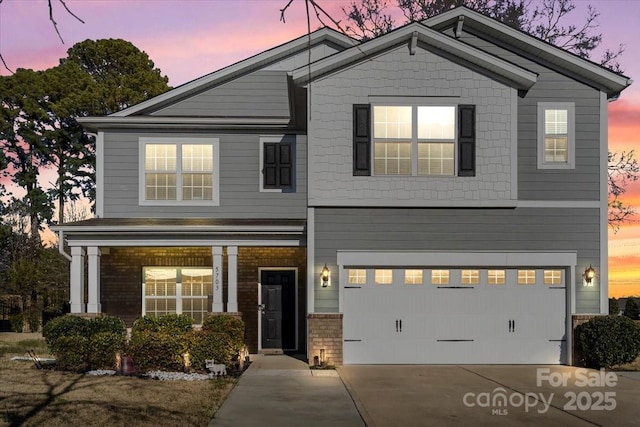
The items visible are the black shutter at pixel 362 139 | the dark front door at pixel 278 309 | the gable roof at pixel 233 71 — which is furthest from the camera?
the gable roof at pixel 233 71

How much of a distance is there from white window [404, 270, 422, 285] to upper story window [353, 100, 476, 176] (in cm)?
232

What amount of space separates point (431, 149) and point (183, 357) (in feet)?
23.6

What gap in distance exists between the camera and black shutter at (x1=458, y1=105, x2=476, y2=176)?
666 inches

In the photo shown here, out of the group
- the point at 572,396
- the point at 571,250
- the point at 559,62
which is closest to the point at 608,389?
the point at 572,396

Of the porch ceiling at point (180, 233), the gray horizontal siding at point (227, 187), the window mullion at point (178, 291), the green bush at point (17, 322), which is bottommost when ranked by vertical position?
the green bush at point (17, 322)

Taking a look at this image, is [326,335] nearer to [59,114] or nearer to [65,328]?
[65,328]

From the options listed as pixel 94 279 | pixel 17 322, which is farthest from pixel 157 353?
pixel 17 322

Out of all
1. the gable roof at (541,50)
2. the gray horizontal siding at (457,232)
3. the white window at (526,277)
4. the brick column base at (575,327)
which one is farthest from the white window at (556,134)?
the brick column base at (575,327)

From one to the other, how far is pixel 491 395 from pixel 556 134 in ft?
24.2

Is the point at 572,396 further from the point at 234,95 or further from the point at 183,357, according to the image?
the point at 234,95

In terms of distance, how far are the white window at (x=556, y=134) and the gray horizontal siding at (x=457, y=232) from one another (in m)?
1.19

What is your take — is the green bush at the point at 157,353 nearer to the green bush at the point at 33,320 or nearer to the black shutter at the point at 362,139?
the black shutter at the point at 362,139

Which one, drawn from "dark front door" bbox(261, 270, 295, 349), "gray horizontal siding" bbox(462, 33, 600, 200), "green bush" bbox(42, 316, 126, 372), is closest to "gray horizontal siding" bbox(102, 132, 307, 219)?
"dark front door" bbox(261, 270, 295, 349)

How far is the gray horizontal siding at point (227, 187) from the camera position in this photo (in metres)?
19.9
